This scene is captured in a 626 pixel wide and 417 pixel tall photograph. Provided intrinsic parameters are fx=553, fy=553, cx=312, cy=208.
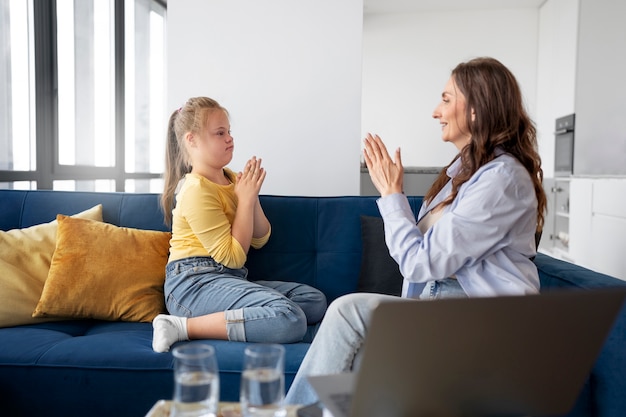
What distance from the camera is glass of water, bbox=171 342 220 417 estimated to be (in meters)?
0.77

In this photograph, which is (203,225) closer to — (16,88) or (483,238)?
(483,238)

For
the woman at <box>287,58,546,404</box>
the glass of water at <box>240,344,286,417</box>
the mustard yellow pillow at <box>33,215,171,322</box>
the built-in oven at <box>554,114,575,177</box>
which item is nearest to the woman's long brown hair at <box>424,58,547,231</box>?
the woman at <box>287,58,546,404</box>

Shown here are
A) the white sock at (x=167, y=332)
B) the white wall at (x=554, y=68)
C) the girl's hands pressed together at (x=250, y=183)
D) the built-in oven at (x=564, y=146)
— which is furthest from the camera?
the white wall at (x=554, y=68)

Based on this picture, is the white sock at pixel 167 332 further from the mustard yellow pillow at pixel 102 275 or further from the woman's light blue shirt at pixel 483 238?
the woman's light blue shirt at pixel 483 238

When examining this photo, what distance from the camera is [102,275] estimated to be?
2.02 m

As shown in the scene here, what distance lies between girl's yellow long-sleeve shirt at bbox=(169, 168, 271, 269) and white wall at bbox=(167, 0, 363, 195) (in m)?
1.07

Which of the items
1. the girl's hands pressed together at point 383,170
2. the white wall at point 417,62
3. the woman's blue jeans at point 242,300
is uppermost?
the white wall at point 417,62

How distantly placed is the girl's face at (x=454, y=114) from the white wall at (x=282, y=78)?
142cm

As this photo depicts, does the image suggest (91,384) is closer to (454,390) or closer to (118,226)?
(118,226)

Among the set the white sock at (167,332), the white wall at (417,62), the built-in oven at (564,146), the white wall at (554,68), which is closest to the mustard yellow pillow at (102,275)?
the white sock at (167,332)

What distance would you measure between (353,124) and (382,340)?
2.42 metres

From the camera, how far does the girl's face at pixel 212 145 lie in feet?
6.96

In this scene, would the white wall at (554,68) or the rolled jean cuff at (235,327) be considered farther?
the white wall at (554,68)

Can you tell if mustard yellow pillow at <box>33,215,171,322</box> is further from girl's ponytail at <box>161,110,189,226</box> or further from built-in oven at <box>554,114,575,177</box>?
built-in oven at <box>554,114,575,177</box>
